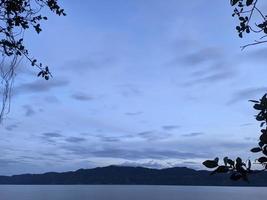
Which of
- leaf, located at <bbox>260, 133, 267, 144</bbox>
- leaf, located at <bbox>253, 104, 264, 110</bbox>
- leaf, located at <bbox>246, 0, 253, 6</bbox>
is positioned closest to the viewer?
leaf, located at <bbox>260, 133, 267, 144</bbox>

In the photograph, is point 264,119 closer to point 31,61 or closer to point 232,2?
point 232,2

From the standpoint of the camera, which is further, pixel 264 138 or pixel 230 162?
pixel 230 162

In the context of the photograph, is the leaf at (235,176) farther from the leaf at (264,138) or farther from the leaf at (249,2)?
the leaf at (249,2)

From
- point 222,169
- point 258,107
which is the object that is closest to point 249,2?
point 258,107

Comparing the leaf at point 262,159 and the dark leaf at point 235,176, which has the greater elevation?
the leaf at point 262,159

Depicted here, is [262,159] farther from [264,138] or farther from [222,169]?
[222,169]

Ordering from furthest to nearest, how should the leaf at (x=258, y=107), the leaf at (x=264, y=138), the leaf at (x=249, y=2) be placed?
the leaf at (x=249, y=2) < the leaf at (x=258, y=107) < the leaf at (x=264, y=138)

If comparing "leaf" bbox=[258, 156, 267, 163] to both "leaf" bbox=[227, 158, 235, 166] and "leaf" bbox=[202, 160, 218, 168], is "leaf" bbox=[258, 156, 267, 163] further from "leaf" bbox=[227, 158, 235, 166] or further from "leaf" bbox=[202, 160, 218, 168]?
"leaf" bbox=[202, 160, 218, 168]

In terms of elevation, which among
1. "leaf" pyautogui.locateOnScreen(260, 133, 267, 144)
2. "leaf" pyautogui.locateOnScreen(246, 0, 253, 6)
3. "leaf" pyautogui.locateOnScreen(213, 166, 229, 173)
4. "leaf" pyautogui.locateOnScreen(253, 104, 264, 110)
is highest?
"leaf" pyautogui.locateOnScreen(246, 0, 253, 6)

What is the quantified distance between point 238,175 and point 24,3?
3.97 m

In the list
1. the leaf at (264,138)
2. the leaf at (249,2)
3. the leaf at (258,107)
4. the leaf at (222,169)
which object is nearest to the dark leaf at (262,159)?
the leaf at (264,138)

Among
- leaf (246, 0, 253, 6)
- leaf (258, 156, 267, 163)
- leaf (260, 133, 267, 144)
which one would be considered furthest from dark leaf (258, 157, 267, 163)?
leaf (246, 0, 253, 6)

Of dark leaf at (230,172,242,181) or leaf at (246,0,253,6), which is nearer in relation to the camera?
dark leaf at (230,172,242,181)

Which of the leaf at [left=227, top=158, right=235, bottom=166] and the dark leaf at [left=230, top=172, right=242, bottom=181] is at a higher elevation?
the leaf at [left=227, top=158, right=235, bottom=166]
